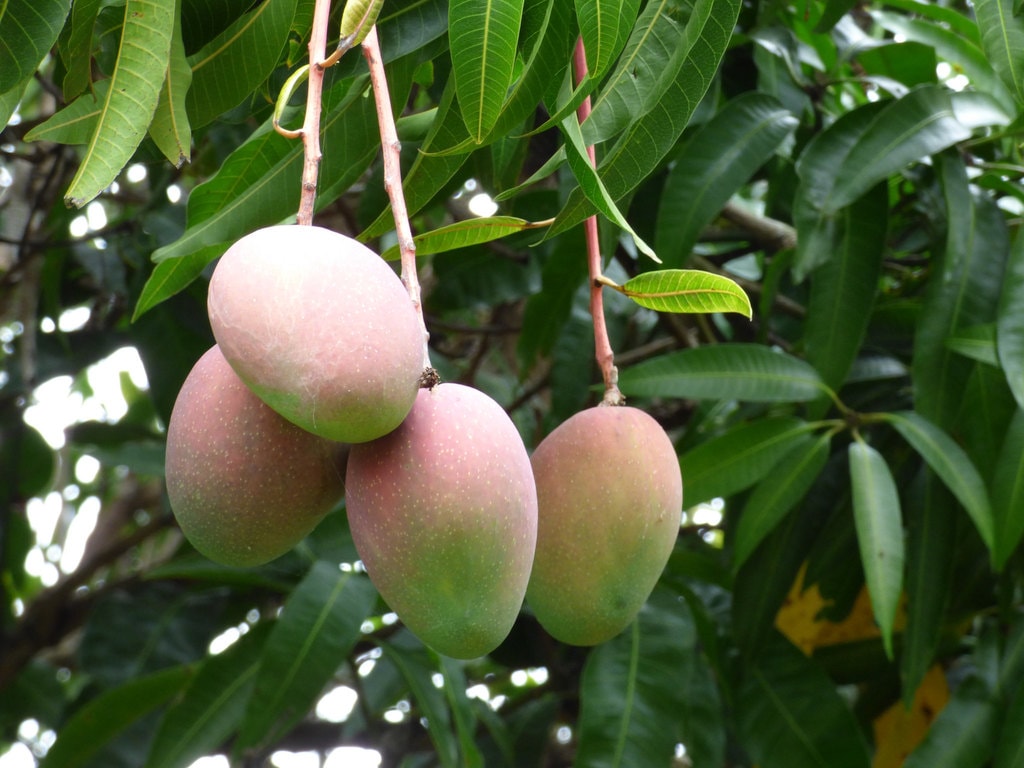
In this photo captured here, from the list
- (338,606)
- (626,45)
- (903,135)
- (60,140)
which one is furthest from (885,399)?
(60,140)

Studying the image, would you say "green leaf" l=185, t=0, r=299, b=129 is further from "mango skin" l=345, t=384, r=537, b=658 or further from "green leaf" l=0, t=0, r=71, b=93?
"mango skin" l=345, t=384, r=537, b=658

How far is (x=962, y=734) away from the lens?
113 centimetres

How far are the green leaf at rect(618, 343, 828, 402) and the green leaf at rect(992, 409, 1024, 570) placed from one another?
0.57 feet

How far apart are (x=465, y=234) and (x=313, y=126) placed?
0.14 m

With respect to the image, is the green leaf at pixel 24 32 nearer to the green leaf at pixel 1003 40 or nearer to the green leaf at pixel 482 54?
the green leaf at pixel 482 54

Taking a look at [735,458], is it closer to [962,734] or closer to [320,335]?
[962,734]

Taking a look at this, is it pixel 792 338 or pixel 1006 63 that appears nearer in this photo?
pixel 1006 63

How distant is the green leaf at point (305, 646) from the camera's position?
3.84 feet

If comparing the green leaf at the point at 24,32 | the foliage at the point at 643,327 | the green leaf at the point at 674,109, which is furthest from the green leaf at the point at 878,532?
the green leaf at the point at 24,32

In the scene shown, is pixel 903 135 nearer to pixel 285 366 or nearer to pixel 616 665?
pixel 616 665

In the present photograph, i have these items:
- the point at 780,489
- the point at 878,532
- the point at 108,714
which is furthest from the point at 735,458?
the point at 108,714

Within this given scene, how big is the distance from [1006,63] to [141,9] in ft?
1.63

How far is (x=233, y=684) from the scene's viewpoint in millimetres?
1352

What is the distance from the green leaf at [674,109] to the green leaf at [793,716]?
31.4 inches
